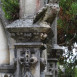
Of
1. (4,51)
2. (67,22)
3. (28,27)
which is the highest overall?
(28,27)

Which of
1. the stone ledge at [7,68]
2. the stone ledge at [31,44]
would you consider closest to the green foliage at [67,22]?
the stone ledge at [7,68]

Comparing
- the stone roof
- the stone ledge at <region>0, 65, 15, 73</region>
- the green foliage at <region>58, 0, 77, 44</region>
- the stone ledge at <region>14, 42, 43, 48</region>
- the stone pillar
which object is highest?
the stone roof

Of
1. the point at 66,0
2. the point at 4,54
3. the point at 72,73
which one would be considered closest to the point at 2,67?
the point at 4,54

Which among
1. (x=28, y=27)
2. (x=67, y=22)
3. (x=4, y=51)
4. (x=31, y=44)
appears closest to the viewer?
(x=28, y=27)

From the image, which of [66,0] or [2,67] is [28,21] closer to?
[2,67]

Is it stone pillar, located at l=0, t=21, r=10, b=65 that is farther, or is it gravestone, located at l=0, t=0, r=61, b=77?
stone pillar, located at l=0, t=21, r=10, b=65

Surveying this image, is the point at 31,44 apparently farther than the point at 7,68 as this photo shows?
No

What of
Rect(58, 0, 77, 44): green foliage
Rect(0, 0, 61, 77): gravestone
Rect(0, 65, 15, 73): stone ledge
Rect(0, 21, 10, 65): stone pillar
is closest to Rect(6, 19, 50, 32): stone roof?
Rect(0, 0, 61, 77): gravestone

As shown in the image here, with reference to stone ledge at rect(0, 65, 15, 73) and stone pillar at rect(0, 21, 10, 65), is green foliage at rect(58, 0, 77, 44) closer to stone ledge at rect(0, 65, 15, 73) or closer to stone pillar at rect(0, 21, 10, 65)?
stone pillar at rect(0, 21, 10, 65)

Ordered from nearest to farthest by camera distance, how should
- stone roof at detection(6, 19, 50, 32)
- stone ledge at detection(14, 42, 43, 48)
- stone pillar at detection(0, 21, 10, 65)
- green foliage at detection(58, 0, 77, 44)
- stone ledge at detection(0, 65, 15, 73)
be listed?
stone roof at detection(6, 19, 50, 32), stone ledge at detection(14, 42, 43, 48), stone ledge at detection(0, 65, 15, 73), stone pillar at detection(0, 21, 10, 65), green foliage at detection(58, 0, 77, 44)

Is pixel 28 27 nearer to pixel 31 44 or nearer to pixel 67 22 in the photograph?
pixel 31 44

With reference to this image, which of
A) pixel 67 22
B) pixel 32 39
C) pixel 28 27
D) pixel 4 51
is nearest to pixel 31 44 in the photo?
pixel 32 39

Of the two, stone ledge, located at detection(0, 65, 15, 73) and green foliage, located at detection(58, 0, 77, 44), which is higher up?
stone ledge, located at detection(0, 65, 15, 73)

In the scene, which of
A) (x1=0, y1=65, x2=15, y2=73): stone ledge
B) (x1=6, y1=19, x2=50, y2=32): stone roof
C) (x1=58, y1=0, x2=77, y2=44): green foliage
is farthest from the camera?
(x1=58, y1=0, x2=77, y2=44): green foliage
